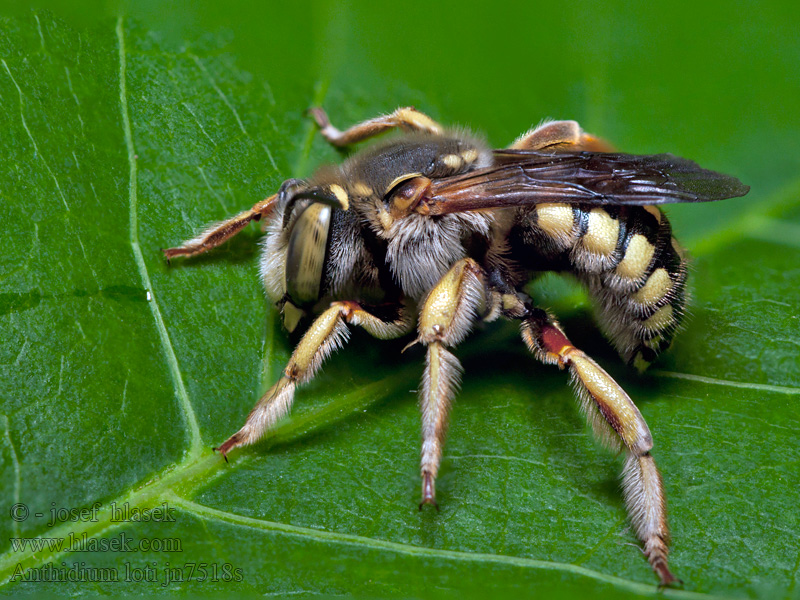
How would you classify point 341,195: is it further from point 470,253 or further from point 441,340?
point 441,340

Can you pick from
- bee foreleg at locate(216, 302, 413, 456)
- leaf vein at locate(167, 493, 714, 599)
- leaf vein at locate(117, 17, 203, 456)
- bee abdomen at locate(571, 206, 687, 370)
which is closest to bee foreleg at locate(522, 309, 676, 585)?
leaf vein at locate(167, 493, 714, 599)

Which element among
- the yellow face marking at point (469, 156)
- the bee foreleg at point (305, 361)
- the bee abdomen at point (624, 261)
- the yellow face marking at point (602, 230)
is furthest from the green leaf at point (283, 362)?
the yellow face marking at point (469, 156)

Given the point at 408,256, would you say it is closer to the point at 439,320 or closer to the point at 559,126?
the point at 439,320

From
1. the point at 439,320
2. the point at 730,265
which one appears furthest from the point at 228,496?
the point at 730,265

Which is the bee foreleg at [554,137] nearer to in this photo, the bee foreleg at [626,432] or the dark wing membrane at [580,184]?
the dark wing membrane at [580,184]

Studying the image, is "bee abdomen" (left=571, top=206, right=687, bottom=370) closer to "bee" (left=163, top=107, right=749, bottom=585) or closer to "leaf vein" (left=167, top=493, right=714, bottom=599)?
"bee" (left=163, top=107, right=749, bottom=585)

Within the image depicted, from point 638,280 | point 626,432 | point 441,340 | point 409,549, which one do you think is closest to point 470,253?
point 441,340
